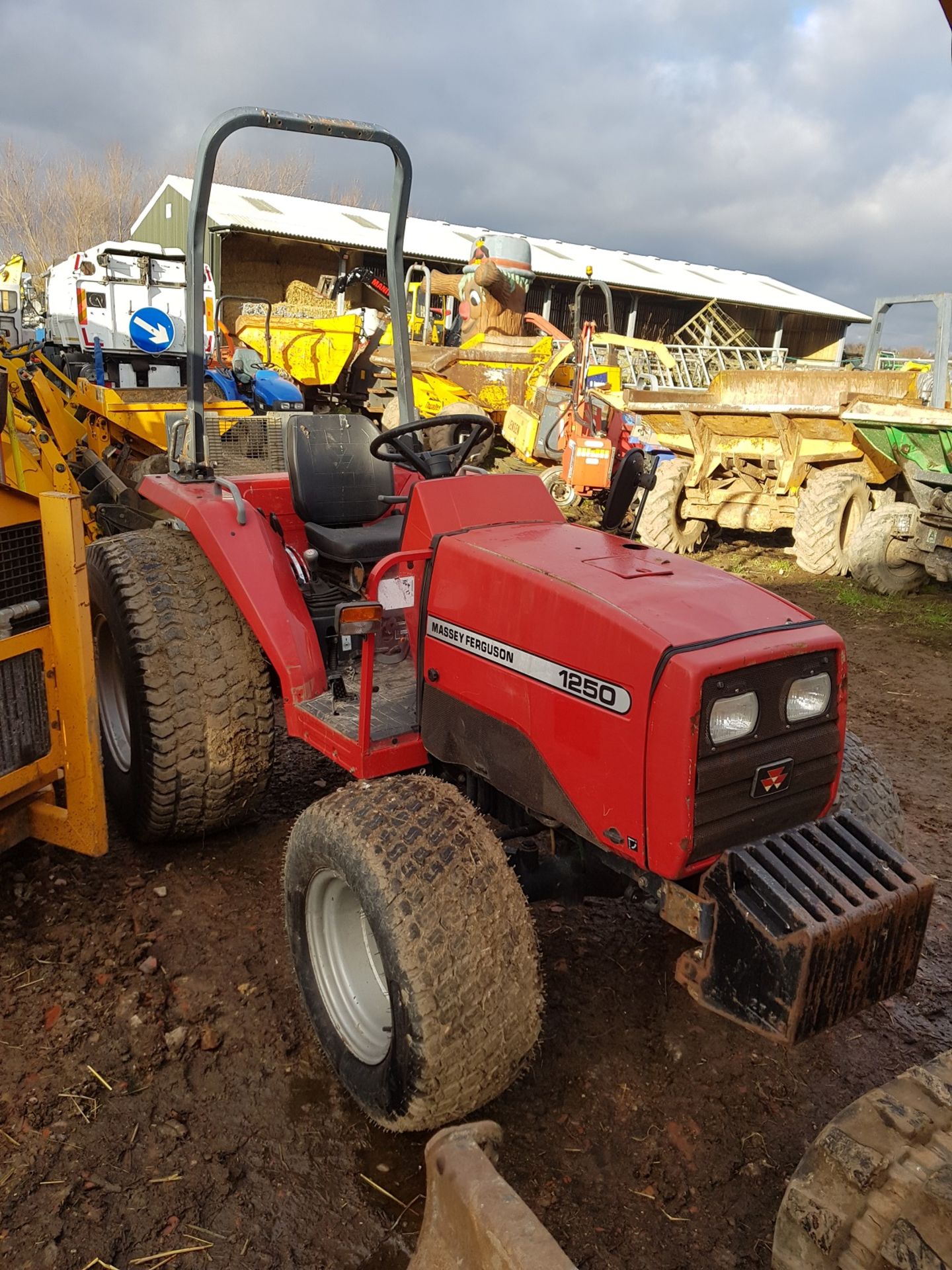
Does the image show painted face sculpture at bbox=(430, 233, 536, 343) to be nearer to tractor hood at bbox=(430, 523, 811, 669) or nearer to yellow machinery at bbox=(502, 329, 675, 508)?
yellow machinery at bbox=(502, 329, 675, 508)

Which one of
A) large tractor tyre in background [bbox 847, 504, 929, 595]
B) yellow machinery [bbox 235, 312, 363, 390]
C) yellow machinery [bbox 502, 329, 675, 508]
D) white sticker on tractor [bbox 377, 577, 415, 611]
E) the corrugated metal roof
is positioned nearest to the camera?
white sticker on tractor [bbox 377, 577, 415, 611]

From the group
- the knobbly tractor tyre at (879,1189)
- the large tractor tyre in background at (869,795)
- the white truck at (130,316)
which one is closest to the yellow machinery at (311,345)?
the white truck at (130,316)

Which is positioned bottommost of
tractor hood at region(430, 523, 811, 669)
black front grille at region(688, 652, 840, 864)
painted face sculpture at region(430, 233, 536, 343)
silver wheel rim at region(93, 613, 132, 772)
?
silver wheel rim at region(93, 613, 132, 772)

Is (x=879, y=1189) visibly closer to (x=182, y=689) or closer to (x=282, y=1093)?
(x=282, y=1093)

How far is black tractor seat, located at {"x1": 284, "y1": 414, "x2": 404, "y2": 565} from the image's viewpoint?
3.35 m

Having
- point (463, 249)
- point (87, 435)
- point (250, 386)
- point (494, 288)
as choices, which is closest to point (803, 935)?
point (87, 435)

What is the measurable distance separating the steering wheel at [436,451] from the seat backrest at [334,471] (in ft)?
1.30

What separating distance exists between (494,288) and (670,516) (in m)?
6.39

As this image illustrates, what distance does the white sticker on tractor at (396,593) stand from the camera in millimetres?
2535

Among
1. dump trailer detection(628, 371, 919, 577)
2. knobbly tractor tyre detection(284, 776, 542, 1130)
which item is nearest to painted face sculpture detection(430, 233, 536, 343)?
dump trailer detection(628, 371, 919, 577)

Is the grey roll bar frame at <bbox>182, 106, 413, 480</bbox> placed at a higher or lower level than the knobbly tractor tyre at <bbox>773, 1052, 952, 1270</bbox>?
higher

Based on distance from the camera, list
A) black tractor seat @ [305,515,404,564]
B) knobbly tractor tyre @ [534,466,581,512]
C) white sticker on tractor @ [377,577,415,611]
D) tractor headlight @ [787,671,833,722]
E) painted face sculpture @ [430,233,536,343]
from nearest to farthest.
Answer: tractor headlight @ [787,671,833,722]
white sticker on tractor @ [377,577,415,611]
black tractor seat @ [305,515,404,564]
knobbly tractor tyre @ [534,466,581,512]
painted face sculpture @ [430,233,536,343]

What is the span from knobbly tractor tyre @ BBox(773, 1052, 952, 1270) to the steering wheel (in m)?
1.95

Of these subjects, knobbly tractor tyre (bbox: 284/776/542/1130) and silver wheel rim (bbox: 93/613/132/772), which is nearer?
knobbly tractor tyre (bbox: 284/776/542/1130)
